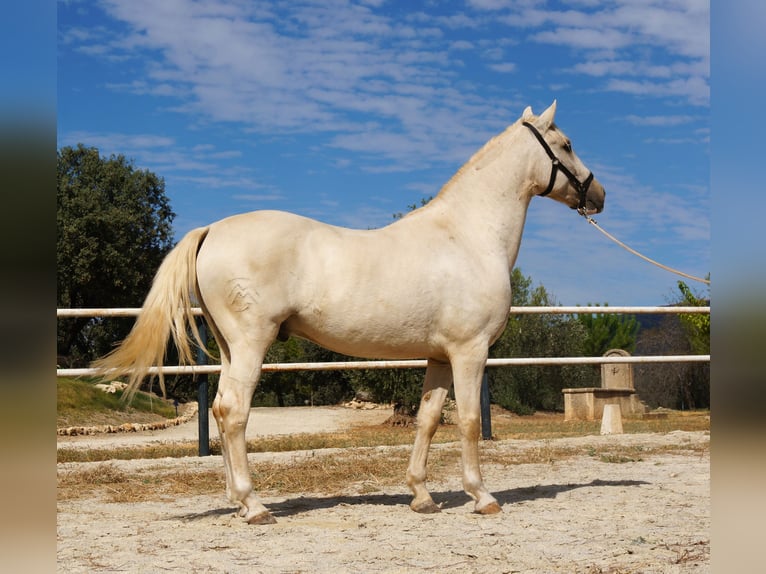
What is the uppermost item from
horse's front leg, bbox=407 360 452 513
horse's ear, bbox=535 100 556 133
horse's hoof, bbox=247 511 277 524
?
horse's ear, bbox=535 100 556 133

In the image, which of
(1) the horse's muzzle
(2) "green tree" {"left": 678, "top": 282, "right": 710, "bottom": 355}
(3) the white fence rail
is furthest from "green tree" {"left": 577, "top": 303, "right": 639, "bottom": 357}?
(1) the horse's muzzle

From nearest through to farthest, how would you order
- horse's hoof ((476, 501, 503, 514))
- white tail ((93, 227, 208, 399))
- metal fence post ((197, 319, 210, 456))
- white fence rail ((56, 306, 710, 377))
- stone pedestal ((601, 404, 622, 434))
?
white tail ((93, 227, 208, 399)) → horse's hoof ((476, 501, 503, 514)) → white fence rail ((56, 306, 710, 377)) → metal fence post ((197, 319, 210, 456)) → stone pedestal ((601, 404, 622, 434))

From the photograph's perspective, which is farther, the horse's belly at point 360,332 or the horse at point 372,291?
the horse's belly at point 360,332

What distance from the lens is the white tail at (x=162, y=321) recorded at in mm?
4055

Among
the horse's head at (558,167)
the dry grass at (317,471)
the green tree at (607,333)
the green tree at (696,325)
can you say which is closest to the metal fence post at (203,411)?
the dry grass at (317,471)

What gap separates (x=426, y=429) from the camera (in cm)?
474

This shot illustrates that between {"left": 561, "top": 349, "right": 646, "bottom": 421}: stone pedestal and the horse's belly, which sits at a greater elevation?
the horse's belly

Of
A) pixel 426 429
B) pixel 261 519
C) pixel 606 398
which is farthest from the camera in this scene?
pixel 606 398

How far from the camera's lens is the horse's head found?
16.4ft

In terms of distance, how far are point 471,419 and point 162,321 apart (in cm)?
195

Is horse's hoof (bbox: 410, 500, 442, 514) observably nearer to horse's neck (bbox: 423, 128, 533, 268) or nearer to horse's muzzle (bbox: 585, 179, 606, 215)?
horse's neck (bbox: 423, 128, 533, 268)

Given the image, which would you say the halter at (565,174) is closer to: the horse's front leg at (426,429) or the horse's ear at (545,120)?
the horse's ear at (545,120)

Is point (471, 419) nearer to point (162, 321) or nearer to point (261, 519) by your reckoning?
point (261, 519)

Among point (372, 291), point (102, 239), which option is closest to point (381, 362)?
point (372, 291)
